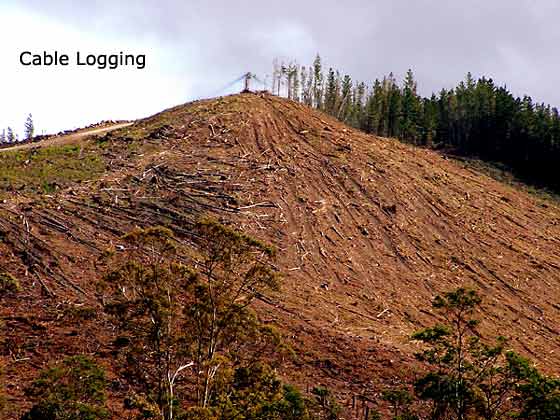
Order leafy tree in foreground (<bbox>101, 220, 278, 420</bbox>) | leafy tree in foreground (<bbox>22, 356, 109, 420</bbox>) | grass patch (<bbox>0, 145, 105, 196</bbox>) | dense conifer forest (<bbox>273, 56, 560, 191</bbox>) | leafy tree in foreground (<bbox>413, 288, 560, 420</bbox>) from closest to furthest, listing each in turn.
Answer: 1. leafy tree in foreground (<bbox>101, 220, 278, 420</bbox>)
2. leafy tree in foreground (<bbox>22, 356, 109, 420</bbox>)
3. leafy tree in foreground (<bbox>413, 288, 560, 420</bbox>)
4. grass patch (<bbox>0, 145, 105, 196</bbox>)
5. dense conifer forest (<bbox>273, 56, 560, 191</bbox>)

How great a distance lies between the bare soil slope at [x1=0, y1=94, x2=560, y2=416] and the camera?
778 inches

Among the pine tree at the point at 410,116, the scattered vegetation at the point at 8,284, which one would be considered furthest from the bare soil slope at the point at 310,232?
the pine tree at the point at 410,116

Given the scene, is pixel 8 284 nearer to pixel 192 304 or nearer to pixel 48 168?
pixel 192 304

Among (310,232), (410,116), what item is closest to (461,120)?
(410,116)

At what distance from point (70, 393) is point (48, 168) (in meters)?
17.9

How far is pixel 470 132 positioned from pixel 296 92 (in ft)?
57.5

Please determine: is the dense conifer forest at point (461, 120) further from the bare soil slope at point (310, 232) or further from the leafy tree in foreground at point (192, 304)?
the leafy tree in foreground at point (192, 304)

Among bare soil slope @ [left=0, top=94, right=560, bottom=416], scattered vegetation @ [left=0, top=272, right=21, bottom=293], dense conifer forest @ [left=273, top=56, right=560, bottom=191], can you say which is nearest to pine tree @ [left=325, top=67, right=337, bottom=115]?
dense conifer forest @ [left=273, top=56, right=560, bottom=191]

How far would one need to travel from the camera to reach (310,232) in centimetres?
2636

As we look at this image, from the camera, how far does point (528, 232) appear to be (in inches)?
1289

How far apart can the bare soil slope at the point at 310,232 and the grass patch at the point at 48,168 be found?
2.44ft

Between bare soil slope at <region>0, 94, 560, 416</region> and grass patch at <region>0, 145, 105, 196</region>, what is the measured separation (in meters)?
0.74

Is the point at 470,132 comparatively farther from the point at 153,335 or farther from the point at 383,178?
the point at 153,335

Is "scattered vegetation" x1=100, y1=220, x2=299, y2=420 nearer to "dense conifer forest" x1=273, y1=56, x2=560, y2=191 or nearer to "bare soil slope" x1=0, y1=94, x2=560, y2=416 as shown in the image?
"bare soil slope" x1=0, y1=94, x2=560, y2=416
